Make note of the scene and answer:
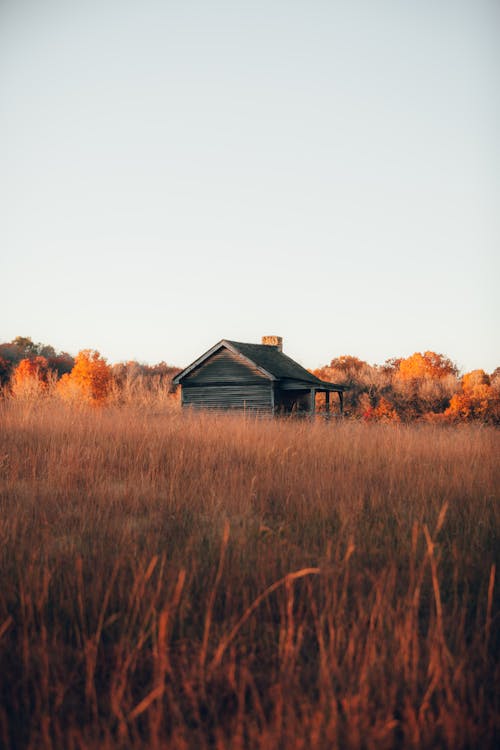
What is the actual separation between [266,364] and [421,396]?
14.0 meters

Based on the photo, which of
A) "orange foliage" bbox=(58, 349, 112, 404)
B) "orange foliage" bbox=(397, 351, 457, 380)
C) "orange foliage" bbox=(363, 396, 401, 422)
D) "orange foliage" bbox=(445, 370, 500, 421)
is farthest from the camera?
"orange foliage" bbox=(397, 351, 457, 380)

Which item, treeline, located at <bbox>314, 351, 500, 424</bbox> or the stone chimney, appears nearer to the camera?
treeline, located at <bbox>314, 351, 500, 424</bbox>

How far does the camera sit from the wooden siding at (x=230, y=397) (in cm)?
2441

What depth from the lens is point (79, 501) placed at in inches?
202

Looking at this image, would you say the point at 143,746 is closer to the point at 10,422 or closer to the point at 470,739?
the point at 470,739

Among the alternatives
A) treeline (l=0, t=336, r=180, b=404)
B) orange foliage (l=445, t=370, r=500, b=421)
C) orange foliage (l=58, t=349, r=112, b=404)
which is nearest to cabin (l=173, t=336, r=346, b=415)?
treeline (l=0, t=336, r=180, b=404)

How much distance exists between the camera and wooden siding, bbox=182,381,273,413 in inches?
961

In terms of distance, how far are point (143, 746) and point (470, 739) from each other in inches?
52.8

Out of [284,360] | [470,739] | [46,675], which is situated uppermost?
[284,360]

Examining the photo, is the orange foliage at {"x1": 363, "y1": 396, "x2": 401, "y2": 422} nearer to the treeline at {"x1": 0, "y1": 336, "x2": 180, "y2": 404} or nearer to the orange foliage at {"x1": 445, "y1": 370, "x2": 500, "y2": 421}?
the orange foliage at {"x1": 445, "y1": 370, "x2": 500, "y2": 421}

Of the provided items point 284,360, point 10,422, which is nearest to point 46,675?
point 10,422

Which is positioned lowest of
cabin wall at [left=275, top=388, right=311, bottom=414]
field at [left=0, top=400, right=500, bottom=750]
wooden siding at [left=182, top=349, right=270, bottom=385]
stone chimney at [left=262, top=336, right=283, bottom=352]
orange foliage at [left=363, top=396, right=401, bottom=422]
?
orange foliage at [left=363, top=396, right=401, bottom=422]

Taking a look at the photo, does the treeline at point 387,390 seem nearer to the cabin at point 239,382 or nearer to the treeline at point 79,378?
the treeline at point 79,378

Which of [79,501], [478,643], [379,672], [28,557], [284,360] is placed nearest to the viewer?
[379,672]
